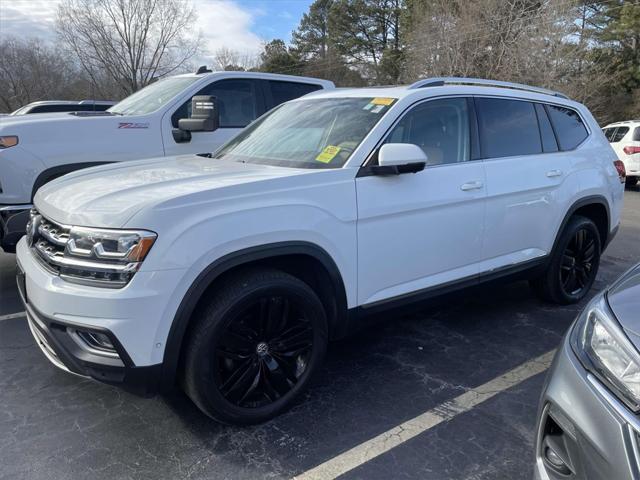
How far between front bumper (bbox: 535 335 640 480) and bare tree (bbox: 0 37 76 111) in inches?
1480

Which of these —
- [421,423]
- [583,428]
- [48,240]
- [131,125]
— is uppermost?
[131,125]

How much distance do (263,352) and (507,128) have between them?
2559 mm

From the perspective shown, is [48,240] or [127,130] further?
→ [127,130]

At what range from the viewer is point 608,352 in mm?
1669

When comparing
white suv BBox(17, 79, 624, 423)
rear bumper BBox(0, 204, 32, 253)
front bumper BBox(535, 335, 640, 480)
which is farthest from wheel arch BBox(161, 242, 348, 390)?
rear bumper BBox(0, 204, 32, 253)

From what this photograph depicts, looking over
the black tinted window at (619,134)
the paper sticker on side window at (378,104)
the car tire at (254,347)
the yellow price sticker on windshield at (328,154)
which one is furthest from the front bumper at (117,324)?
the black tinted window at (619,134)

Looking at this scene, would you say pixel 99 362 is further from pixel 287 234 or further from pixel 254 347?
pixel 287 234

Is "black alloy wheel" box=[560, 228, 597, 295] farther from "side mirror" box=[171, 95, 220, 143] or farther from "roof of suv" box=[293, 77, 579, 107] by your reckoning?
"side mirror" box=[171, 95, 220, 143]

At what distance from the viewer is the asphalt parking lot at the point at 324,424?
7.79 ft

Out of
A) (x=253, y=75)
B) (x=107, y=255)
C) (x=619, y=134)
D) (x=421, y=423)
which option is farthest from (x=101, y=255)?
(x=619, y=134)

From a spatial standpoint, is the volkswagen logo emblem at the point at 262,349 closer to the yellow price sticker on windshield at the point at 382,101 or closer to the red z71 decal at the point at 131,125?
the yellow price sticker on windshield at the point at 382,101

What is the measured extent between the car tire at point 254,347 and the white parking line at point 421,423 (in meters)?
0.48

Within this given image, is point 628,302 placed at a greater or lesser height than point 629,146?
greater

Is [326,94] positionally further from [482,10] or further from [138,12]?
[138,12]
